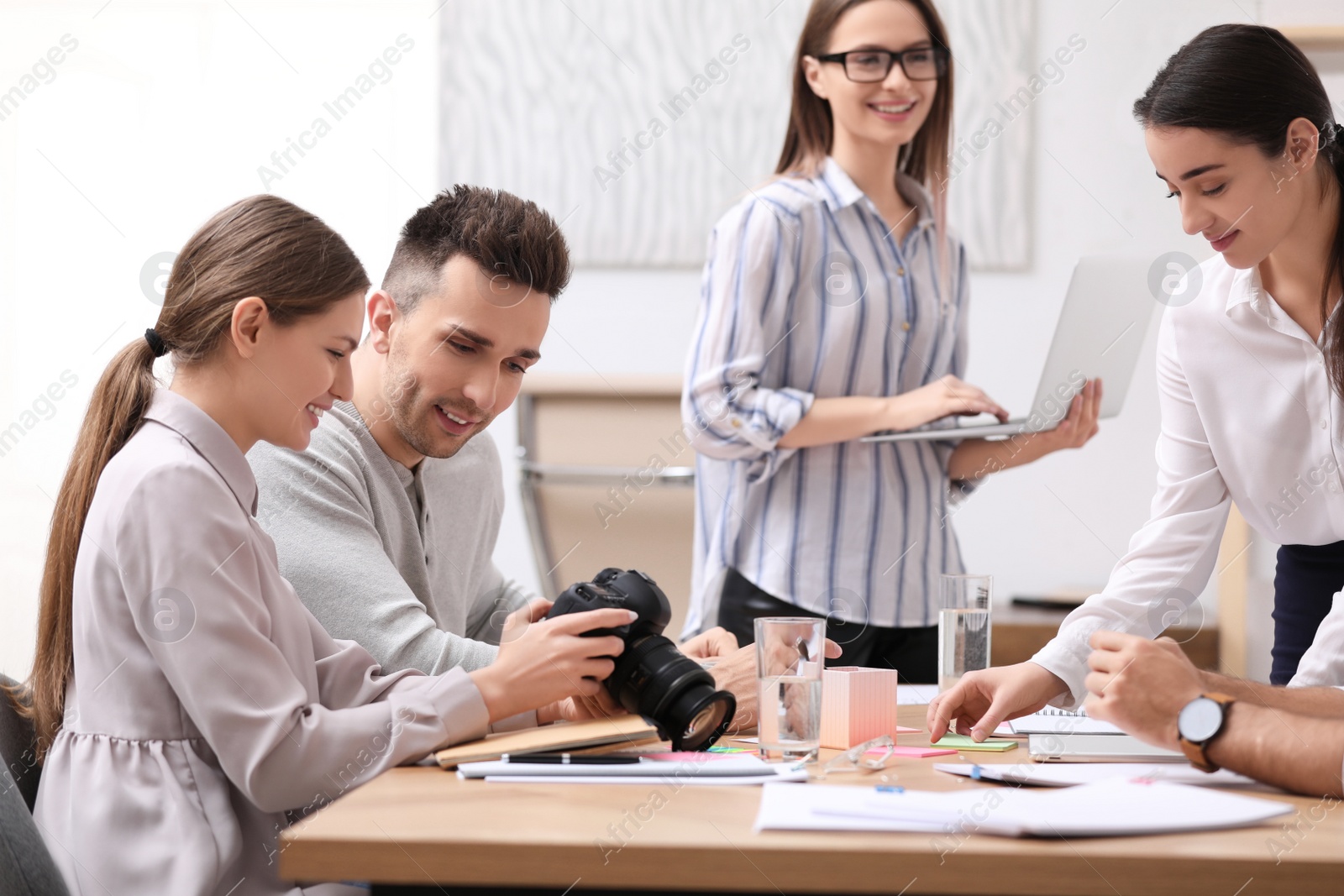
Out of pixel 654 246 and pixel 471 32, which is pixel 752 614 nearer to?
pixel 654 246

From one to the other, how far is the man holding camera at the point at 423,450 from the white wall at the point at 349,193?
1788 millimetres

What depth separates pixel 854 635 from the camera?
172 cm

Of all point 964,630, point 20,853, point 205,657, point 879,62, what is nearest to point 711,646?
point 964,630

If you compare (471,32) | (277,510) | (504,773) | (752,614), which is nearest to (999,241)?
(471,32)

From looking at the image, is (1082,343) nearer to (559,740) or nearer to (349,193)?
(559,740)

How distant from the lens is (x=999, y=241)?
10.5 ft

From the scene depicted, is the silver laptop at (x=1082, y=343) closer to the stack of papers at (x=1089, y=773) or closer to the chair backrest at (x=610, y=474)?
the stack of papers at (x=1089, y=773)

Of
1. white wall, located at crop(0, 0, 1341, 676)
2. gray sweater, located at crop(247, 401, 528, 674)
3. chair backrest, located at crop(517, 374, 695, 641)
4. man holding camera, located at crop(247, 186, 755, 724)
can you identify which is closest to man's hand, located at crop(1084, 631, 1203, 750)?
man holding camera, located at crop(247, 186, 755, 724)

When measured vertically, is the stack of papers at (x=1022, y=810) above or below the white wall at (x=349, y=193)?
below

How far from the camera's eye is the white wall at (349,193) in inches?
124

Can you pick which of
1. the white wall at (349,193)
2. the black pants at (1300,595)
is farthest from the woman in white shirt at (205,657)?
the white wall at (349,193)

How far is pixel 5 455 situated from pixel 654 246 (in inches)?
66.6

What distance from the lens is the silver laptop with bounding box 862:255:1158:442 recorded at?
1610mm

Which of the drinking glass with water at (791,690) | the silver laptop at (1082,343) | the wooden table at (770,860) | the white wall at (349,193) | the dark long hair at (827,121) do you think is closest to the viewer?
the wooden table at (770,860)
